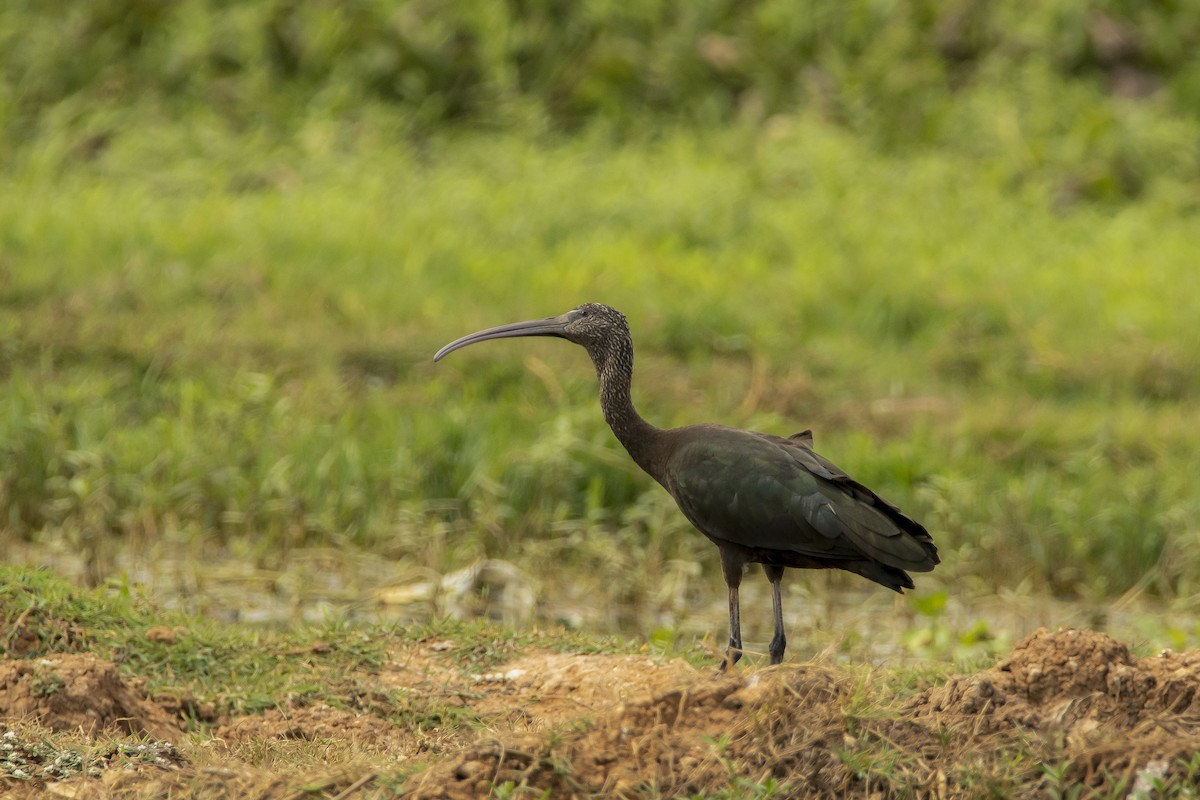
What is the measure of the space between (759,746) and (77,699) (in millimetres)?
2046

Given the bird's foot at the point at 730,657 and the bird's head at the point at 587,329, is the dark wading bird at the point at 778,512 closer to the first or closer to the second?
the bird's foot at the point at 730,657

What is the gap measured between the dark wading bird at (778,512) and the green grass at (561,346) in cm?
193

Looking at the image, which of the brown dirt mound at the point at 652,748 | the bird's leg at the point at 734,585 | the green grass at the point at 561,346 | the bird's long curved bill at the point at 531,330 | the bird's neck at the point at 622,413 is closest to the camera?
the brown dirt mound at the point at 652,748

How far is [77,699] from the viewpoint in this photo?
4859mm

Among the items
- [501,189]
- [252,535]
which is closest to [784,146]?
[501,189]

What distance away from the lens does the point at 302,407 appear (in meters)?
8.37

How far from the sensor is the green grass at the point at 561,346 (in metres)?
7.53

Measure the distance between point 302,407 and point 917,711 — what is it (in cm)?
462

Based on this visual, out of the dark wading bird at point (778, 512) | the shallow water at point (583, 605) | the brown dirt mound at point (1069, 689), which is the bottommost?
the shallow water at point (583, 605)

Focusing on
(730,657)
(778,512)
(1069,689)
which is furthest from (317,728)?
(1069,689)

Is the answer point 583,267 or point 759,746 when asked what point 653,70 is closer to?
point 583,267

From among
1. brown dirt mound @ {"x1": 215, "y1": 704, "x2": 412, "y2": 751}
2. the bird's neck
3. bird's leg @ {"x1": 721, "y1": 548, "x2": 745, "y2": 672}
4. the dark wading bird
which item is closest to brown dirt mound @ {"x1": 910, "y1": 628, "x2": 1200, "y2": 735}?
the dark wading bird

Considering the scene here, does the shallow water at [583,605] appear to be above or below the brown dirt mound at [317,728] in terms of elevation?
below

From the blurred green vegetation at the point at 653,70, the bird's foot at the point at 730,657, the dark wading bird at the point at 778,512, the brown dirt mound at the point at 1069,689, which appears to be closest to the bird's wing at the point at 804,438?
the dark wading bird at the point at 778,512
